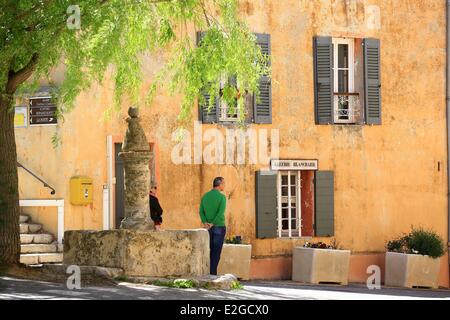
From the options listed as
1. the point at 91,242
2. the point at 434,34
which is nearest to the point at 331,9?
the point at 434,34

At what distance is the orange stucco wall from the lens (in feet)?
75.4

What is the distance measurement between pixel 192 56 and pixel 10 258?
387 centimetres

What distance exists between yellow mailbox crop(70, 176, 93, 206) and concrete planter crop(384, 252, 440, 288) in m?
6.39

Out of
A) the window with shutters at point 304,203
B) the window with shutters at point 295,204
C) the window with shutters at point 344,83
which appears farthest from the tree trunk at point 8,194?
the window with shutters at point 344,83

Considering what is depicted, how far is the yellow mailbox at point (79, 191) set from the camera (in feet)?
74.6

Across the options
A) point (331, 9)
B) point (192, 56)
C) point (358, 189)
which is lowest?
point (358, 189)

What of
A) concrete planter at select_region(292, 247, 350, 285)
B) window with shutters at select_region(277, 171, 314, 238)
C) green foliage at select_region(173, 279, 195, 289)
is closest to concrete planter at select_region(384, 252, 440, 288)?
concrete planter at select_region(292, 247, 350, 285)

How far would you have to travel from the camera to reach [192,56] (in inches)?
717

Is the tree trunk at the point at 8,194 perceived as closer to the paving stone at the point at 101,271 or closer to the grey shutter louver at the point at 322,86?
the paving stone at the point at 101,271

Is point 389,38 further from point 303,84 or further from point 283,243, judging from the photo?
point 283,243

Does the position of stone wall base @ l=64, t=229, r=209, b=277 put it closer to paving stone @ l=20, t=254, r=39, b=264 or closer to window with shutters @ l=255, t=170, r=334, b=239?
paving stone @ l=20, t=254, r=39, b=264

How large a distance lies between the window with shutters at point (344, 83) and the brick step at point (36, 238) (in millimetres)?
6622

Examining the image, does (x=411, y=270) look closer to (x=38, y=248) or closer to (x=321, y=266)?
(x=321, y=266)
